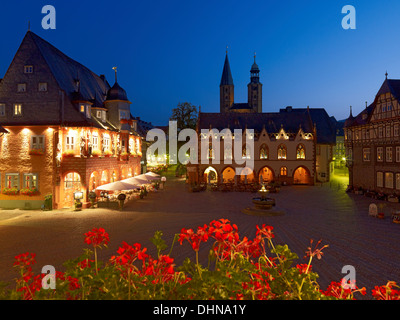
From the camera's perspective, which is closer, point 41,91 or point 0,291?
point 0,291

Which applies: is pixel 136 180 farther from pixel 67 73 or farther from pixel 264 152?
pixel 264 152

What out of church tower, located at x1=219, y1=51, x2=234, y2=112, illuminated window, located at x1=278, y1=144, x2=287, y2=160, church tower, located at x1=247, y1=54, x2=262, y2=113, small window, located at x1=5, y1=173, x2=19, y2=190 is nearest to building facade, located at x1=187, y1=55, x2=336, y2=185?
illuminated window, located at x1=278, y1=144, x2=287, y2=160

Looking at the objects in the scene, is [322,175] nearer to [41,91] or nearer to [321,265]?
[321,265]

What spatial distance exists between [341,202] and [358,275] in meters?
19.4

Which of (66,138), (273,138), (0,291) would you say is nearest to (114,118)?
(66,138)

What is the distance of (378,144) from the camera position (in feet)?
109

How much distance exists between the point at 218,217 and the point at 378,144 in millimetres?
23867

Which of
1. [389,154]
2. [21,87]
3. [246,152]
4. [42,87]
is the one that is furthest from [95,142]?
[389,154]

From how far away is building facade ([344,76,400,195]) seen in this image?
101 feet

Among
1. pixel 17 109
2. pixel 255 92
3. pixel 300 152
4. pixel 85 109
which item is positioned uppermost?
→ pixel 255 92

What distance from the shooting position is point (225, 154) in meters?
44.3

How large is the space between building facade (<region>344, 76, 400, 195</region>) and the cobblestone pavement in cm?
594

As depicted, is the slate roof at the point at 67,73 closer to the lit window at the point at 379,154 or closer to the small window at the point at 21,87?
the small window at the point at 21,87

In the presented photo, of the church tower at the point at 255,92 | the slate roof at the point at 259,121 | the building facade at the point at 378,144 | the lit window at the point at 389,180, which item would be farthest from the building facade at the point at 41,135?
the church tower at the point at 255,92
